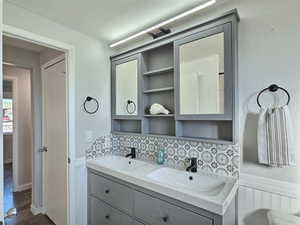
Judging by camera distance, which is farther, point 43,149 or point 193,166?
point 43,149

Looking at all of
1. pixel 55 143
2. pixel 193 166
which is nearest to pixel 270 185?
pixel 193 166

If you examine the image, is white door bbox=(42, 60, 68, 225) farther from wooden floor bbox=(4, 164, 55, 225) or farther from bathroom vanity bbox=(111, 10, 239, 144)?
bathroom vanity bbox=(111, 10, 239, 144)

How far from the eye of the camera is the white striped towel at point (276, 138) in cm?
116

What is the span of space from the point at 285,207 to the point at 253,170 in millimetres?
289

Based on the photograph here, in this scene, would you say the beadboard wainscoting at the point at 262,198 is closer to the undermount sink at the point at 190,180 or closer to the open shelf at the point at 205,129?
the undermount sink at the point at 190,180

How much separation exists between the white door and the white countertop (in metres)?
0.52

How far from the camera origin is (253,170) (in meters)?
1.36

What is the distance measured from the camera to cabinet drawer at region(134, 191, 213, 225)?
1168 millimetres

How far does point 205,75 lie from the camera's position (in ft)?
5.03

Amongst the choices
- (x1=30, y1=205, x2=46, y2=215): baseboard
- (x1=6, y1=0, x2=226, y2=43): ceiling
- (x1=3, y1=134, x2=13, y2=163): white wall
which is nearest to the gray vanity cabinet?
(x1=30, y1=205, x2=46, y2=215): baseboard

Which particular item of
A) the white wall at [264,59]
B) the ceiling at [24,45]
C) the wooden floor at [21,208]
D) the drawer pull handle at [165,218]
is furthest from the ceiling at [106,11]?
the wooden floor at [21,208]

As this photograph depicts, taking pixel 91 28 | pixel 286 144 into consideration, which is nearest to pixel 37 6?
pixel 91 28

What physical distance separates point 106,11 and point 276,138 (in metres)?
1.75

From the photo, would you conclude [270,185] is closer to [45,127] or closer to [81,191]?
[81,191]
